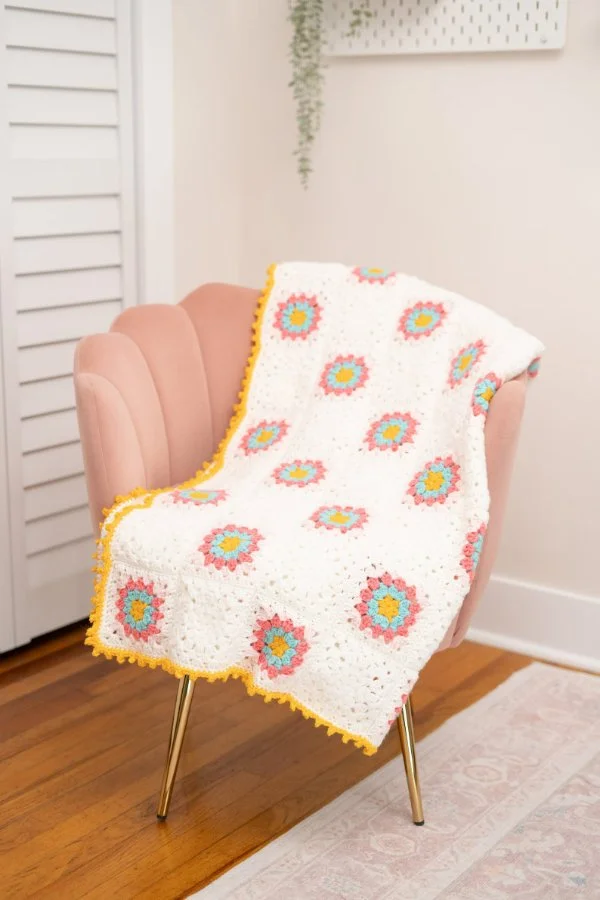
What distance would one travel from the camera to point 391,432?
78.4 inches

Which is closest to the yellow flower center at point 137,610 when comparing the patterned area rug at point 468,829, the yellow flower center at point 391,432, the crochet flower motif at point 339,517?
the crochet flower motif at point 339,517

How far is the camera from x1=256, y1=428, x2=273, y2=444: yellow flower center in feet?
6.82

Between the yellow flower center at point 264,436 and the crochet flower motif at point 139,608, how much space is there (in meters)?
0.42

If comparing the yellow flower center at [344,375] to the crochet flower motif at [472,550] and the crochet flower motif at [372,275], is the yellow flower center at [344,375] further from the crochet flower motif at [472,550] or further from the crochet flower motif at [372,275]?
the crochet flower motif at [472,550]

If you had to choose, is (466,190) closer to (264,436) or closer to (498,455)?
(264,436)

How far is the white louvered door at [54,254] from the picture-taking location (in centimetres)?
230

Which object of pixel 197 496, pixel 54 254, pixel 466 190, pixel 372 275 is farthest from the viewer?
pixel 466 190

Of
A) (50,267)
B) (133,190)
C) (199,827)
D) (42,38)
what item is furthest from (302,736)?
(42,38)

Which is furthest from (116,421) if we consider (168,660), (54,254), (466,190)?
(466,190)

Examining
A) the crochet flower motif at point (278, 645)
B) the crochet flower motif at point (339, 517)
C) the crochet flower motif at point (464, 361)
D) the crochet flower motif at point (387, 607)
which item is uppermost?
the crochet flower motif at point (464, 361)

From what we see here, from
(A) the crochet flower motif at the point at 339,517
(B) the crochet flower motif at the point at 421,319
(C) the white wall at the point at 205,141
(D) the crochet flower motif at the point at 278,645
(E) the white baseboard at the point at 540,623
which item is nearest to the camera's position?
(D) the crochet flower motif at the point at 278,645

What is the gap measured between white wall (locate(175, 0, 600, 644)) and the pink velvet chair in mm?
588

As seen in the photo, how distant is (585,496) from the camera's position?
248 cm

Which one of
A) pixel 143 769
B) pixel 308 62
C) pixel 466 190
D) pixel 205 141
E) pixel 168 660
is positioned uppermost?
pixel 308 62
